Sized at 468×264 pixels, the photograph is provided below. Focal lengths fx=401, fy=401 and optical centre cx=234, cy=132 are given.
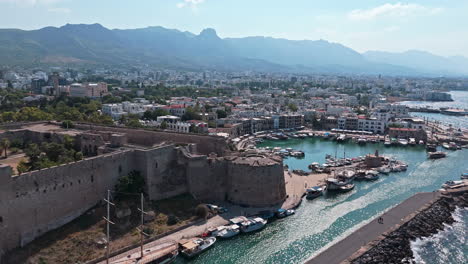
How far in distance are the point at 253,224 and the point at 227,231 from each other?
5.96 feet

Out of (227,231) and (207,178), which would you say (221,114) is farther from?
(227,231)

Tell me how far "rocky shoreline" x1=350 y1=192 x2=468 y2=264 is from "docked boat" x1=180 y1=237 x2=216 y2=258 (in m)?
7.57

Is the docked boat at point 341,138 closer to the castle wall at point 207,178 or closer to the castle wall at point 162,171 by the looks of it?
the castle wall at point 207,178

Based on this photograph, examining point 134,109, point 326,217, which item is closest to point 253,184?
point 326,217

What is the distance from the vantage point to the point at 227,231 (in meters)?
23.3

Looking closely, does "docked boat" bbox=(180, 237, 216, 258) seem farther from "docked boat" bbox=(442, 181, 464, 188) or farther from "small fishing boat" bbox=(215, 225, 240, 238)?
"docked boat" bbox=(442, 181, 464, 188)

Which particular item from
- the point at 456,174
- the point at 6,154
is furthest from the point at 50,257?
the point at 456,174

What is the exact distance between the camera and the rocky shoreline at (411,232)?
20875 millimetres

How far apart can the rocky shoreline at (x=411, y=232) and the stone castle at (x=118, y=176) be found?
26.3ft

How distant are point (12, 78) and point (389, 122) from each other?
105m

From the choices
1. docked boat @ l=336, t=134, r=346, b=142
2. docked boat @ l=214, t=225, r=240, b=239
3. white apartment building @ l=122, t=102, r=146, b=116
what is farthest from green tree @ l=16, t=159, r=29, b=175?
docked boat @ l=336, t=134, r=346, b=142

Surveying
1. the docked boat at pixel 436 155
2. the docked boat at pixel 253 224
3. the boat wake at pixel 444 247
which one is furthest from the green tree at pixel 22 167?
the docked boat at pixel 436 155

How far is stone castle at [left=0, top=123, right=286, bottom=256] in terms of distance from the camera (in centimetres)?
1872

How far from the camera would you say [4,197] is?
1788 centimetres
